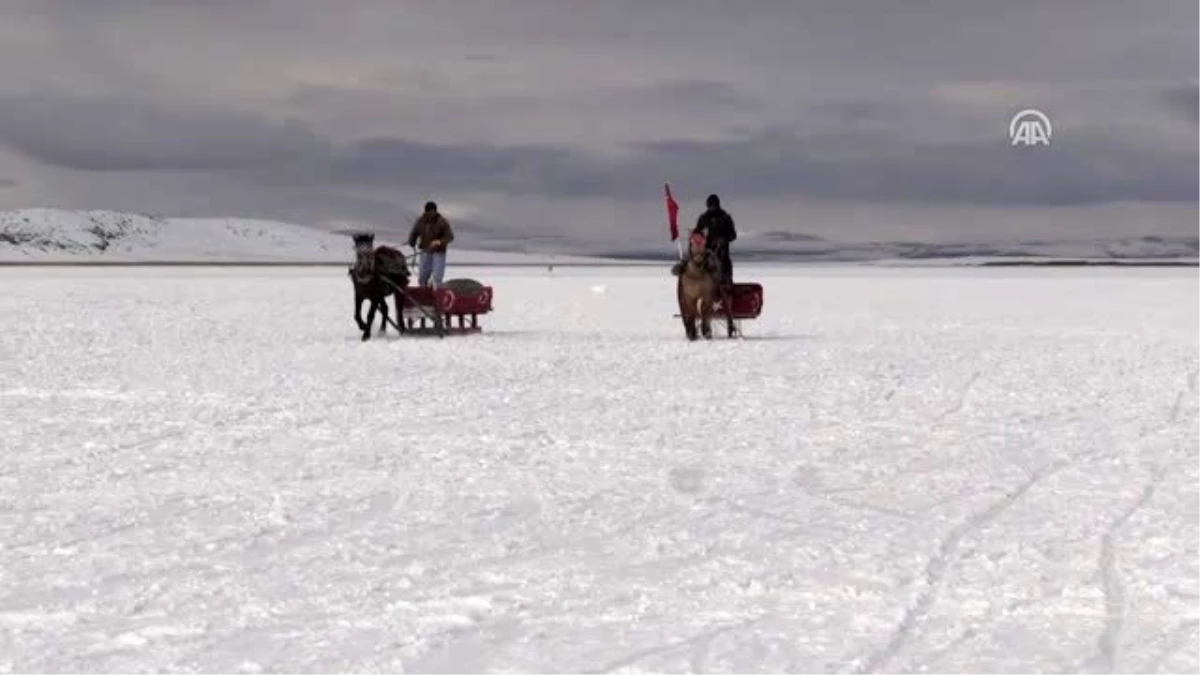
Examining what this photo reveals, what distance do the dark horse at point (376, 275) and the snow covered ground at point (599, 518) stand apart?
3.93 meters

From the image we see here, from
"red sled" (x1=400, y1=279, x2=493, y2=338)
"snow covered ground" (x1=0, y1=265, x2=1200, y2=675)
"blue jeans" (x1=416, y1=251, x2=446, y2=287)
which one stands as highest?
"blue jeans" (x1=416, y1=251, x2=446, y2=287)

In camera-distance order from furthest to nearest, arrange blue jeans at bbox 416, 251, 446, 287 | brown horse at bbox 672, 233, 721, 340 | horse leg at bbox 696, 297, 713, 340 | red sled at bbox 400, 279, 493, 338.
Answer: blue jeans at bbox 416, 251, 446, 287, red sled at bbox 400, 279, 493, 338, horse leg at bbox 696, 297, 713, 340, brown horse at bbox 672, 233, 721, 340

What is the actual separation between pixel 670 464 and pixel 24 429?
4355mm

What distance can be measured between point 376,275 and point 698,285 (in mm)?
3883

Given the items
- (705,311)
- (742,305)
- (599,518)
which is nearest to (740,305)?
(742,305)

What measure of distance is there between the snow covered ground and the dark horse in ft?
12.9

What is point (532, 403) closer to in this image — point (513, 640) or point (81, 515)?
point (81, 515)

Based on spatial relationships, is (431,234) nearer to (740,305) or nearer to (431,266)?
(431,266)

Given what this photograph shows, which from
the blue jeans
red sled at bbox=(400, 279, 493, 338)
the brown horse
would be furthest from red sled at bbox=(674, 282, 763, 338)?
the blue jeans

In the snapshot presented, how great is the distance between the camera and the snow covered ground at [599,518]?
5.16m

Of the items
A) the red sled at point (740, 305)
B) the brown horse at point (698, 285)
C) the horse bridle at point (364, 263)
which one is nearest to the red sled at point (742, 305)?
the red sled at point (740, 305)

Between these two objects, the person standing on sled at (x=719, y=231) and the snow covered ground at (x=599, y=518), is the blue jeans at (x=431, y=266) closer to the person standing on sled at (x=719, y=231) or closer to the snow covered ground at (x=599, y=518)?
the person standing on sled at (x=719, y=231)

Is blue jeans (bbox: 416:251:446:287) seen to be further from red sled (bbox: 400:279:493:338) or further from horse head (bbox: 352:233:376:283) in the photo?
horse head (bbox: 352:233:376:283)

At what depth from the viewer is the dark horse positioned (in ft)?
67.8
